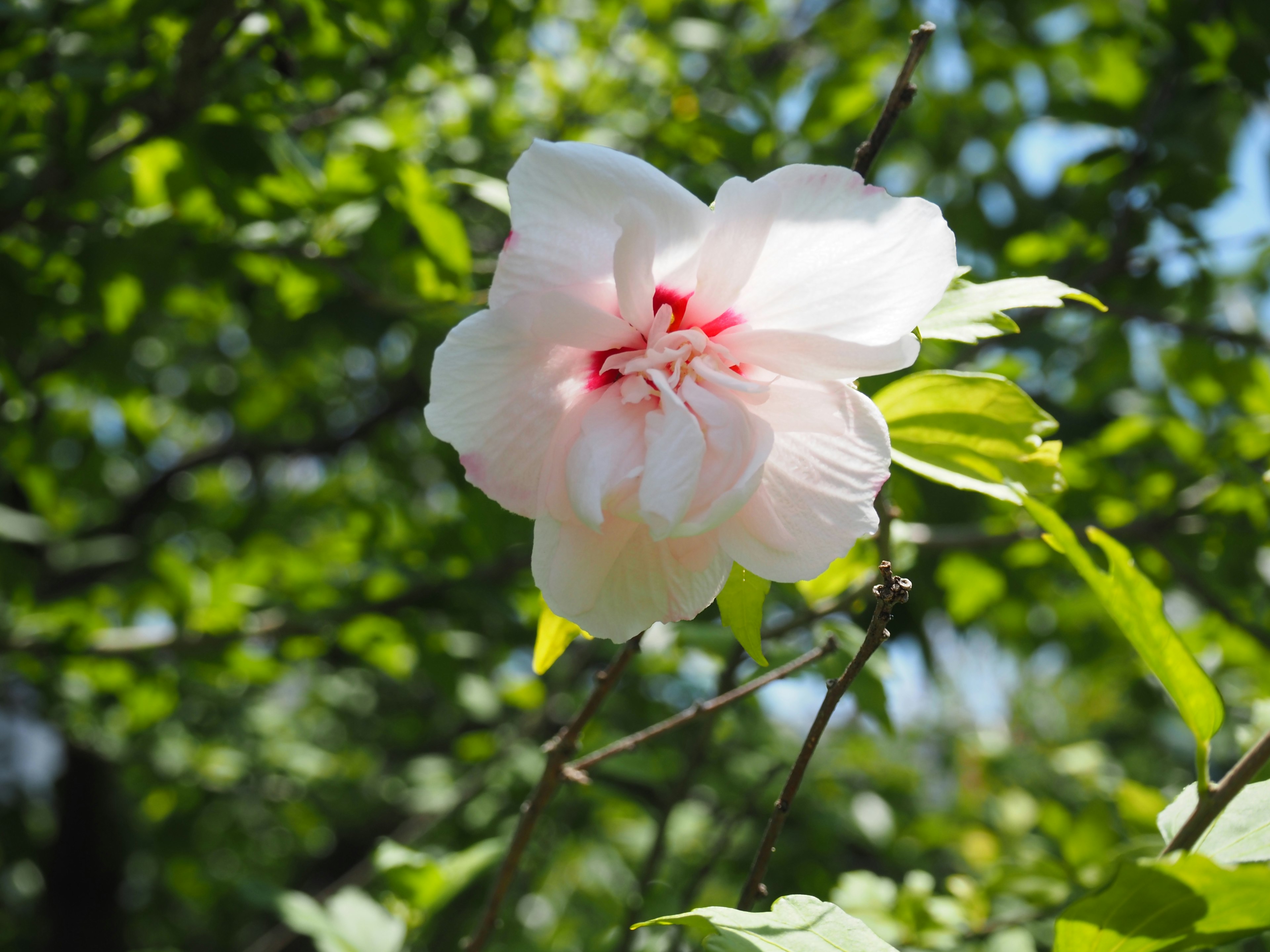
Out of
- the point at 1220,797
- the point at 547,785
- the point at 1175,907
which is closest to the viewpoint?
the point at 1175,907

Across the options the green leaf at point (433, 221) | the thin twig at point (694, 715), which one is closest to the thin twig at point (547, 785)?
the thin twig at point (694, 715)

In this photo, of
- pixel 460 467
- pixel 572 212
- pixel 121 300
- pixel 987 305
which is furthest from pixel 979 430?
pixel 121 300

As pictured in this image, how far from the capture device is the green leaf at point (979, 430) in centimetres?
68

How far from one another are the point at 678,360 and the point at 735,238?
0.26ft

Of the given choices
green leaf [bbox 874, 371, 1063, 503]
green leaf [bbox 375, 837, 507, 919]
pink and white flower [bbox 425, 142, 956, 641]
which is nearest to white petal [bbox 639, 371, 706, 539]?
pink and white flower [bbox 425, 142, 956, 641]

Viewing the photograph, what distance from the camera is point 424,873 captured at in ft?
4.09

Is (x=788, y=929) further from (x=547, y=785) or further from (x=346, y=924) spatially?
(x=346, y=924)

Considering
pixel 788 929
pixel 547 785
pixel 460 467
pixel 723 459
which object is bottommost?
pixel 460 467

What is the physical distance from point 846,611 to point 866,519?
1.67 ft

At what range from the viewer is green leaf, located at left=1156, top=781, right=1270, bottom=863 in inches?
22.0

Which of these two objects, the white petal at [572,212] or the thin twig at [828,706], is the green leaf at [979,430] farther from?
the white petal at [572,212]

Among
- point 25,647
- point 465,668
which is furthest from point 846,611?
point 25,647

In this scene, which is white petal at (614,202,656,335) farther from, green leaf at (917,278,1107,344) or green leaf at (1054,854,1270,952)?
green leaf at (1054,854,1270,952)

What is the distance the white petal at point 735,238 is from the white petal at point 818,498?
0.28ft
